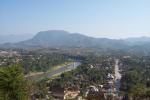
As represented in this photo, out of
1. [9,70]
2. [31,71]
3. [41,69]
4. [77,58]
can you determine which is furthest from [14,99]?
[77,58]

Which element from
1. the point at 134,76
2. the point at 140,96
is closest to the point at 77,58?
the point at 134,76

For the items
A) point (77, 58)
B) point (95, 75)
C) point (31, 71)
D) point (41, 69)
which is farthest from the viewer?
point (77, 58)

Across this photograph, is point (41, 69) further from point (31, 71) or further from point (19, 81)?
point (19, 81)

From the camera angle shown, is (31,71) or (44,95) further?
(31,71)

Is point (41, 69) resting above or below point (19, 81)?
below

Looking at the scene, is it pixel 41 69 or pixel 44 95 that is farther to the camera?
pixel 41 69

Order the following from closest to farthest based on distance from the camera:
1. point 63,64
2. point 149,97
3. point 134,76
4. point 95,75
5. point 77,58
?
point 149,97 < point 134,76 < point 95,75 < point 63,64 < point 77,58

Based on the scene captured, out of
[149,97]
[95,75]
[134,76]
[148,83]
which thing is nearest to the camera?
[149,97]

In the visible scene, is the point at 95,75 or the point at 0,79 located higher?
the point at 0,79

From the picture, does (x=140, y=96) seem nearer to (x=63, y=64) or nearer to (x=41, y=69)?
(x=41, y=69)
